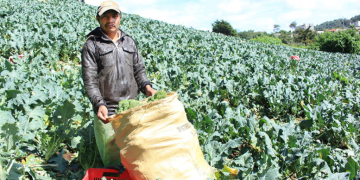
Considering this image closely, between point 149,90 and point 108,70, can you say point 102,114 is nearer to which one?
point 108,70

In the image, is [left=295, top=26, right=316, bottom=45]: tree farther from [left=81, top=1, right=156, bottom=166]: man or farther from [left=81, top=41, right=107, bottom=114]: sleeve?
[left=81, top=41, right=107, bottom=114]: sleeve

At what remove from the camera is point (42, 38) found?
7035 mm

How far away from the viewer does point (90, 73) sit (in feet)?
7.18

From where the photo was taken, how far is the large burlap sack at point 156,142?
1.76 m

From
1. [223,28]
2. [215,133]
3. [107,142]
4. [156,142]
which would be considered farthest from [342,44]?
[156,142]

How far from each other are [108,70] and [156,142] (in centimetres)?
94

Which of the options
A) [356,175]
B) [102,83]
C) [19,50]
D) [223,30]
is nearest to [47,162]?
[102,83]

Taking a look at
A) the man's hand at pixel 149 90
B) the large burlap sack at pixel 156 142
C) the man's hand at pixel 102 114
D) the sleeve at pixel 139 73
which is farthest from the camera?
the sleeve at pixel 139 73

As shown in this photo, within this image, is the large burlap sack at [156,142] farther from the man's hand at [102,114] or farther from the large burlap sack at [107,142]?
the large burlap sack at [107,142]

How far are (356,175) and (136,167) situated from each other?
2.38 m

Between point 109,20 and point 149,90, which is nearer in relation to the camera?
point 109,20

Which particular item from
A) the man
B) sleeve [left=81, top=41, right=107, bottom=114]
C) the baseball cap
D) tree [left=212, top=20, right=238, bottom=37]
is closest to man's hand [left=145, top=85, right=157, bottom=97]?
the man

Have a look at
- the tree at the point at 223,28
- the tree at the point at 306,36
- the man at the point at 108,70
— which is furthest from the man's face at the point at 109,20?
the tree at the point at 306,36

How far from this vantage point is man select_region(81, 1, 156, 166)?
85.4 inches
